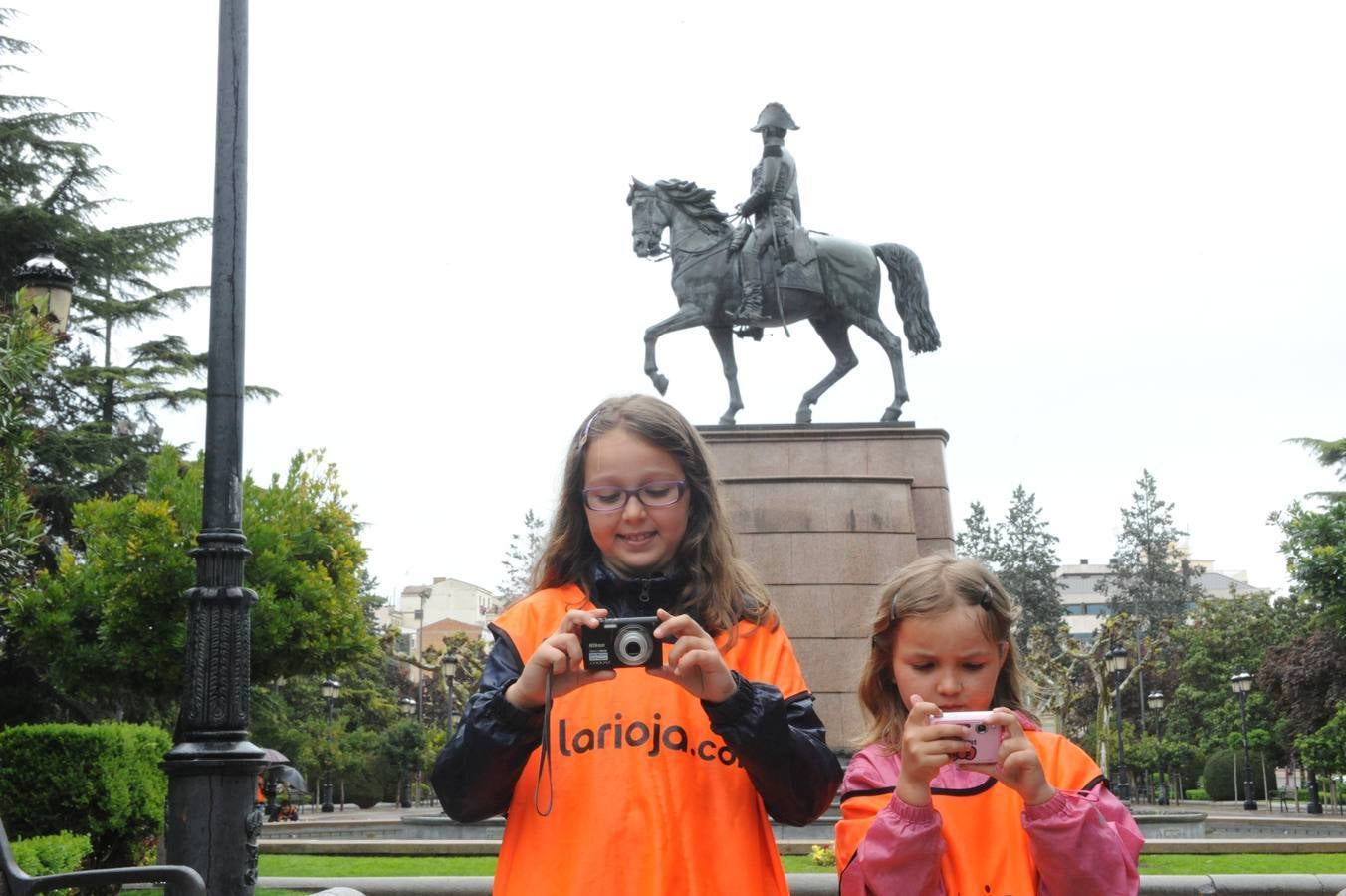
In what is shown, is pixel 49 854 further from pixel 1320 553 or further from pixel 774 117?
pixel 1320 553

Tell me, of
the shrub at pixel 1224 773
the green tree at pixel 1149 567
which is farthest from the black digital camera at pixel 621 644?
the green tree at pixel 1149 567

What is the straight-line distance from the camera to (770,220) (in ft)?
52.6

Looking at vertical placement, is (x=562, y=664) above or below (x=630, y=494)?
below

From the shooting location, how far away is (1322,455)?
34.3 meters

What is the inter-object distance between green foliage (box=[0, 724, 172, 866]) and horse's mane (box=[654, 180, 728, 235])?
8530 mm

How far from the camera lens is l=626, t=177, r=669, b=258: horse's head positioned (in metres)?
16.5

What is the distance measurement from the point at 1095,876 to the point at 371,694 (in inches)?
2297

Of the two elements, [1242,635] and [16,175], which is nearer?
[16,175]

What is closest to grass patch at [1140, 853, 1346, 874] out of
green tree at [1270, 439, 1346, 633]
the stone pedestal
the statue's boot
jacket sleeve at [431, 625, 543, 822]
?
the stone pedestal

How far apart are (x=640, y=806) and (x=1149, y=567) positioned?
78245mm

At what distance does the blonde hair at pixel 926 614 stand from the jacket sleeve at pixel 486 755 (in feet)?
2.75

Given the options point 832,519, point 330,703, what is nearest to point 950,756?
point 832,519

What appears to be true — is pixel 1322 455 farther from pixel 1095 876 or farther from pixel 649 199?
pixel 1095 876

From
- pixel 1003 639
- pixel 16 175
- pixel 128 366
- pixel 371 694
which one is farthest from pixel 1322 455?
pixel 371 694
